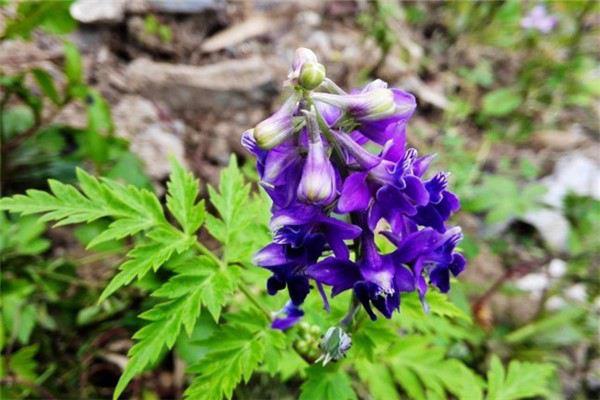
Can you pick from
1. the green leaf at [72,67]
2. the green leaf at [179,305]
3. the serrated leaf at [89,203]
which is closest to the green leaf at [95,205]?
the serrated leaf at [89,203]

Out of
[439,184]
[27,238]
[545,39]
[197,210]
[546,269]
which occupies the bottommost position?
[546,269]

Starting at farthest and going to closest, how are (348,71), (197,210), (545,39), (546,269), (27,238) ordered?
(545,39), (348,71), (546,269), (27,238), (197,210)

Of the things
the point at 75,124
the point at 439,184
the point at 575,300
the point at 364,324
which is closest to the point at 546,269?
the point at 575,300

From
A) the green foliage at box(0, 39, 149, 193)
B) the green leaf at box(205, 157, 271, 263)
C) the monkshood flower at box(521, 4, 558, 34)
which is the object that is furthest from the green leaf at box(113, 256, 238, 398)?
the monkshood flower at box(521, 4, 558, 34)

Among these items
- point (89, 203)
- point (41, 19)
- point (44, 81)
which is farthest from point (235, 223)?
point (41, 19)

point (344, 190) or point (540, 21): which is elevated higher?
point (344, 190)

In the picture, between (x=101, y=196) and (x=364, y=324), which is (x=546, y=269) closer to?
(x=364, y=324)

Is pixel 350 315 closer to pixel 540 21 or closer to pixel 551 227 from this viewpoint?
pixel 551 227
